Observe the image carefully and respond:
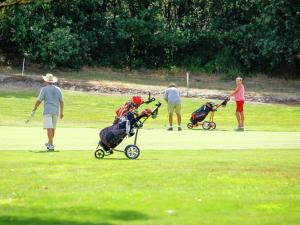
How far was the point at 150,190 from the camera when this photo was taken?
1284 cm

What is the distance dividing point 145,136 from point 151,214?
14.7 meters

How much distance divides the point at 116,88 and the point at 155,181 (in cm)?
3392

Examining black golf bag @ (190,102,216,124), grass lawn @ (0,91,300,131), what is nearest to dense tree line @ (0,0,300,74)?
grass lawn @ (0,91,300,131)

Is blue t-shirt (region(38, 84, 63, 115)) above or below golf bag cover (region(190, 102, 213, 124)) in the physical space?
above

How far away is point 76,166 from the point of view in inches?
642

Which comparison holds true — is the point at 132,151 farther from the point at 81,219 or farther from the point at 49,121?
the point at 81,219

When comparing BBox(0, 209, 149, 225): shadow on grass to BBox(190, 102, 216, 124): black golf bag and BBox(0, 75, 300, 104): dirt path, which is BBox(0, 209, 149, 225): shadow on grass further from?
BBox(0, 75, 300, 104): dirt path

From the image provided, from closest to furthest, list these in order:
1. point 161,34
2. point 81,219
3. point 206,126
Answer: point 81,219 → point 206,126 → point 161,34

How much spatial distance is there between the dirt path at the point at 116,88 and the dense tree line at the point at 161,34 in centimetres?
420

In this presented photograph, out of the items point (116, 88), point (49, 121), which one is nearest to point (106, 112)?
point (116, 88)

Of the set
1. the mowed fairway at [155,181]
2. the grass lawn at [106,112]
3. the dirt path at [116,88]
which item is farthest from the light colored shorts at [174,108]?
the dirt path at [116,88]

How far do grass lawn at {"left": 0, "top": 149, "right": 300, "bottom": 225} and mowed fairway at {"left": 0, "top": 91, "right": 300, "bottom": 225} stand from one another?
13 mm

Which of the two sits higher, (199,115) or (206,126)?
(199,115)

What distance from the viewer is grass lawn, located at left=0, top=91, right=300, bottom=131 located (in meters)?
33.5
